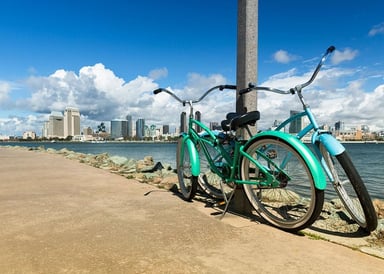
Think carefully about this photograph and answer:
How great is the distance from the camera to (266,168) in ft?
11.7

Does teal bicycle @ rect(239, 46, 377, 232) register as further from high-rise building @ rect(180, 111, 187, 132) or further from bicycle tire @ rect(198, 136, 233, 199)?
high-rise building @ rect(180, 111, 187, 132)

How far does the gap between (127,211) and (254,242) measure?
5.92ft

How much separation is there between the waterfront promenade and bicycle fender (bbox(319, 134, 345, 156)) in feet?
2.83

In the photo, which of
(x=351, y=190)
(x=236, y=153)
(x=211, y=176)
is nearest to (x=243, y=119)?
(x=236, y=153)

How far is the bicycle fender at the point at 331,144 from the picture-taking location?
2.97 meters

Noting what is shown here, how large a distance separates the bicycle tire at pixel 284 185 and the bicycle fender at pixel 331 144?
11.2 inches

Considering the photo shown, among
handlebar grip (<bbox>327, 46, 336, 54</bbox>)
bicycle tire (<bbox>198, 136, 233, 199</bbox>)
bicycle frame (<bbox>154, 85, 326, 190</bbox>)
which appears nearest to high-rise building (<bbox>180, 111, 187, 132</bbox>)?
bicycle frame (<bbox>154, 85, 326, 190</bbox>)

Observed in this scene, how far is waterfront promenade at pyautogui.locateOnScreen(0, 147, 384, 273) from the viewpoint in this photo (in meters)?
2.30

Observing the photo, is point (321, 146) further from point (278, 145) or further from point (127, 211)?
point (127, 211)

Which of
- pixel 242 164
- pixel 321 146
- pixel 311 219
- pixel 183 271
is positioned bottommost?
pixel 183 271

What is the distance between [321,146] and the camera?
338 cm

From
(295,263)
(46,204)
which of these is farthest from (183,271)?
(46,204)

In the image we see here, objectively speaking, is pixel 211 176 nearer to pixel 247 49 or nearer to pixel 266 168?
pixel 266 168

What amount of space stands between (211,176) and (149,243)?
252 cm
